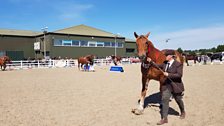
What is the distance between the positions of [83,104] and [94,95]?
1.53 m

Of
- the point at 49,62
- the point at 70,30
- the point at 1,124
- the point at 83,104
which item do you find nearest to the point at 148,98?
the point at 83,104

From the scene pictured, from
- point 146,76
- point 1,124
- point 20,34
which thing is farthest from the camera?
point 20,34

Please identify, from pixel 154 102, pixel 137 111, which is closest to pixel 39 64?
pixel 154 102

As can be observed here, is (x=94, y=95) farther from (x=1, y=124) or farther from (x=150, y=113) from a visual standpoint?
(x=1, y=124)

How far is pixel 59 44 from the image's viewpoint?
139ft

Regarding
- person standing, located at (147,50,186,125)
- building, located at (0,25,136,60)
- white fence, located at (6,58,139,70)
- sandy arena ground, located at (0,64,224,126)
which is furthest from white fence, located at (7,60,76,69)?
person standing, located at (147,50,186,125)

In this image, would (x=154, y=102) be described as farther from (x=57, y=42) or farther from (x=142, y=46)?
(x=57, y=42)

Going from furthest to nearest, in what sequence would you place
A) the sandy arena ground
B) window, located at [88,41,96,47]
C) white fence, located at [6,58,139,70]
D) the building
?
window, located at [88,41,96,47] < the building < white fence, located at [6,58,139,70] < the sandy arena ground

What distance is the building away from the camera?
136 ft

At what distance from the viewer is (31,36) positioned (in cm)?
4575

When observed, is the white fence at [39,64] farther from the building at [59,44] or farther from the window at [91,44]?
the window at [91,44]

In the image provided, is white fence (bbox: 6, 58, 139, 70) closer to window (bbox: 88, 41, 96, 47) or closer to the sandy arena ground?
window (bbox: 88, 41, 96, 47)

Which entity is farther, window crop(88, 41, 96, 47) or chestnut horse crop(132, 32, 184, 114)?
window crop(88, 41, 96, 47)

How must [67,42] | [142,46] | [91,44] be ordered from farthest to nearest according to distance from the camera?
[91,44], [67,42], [142,46]
